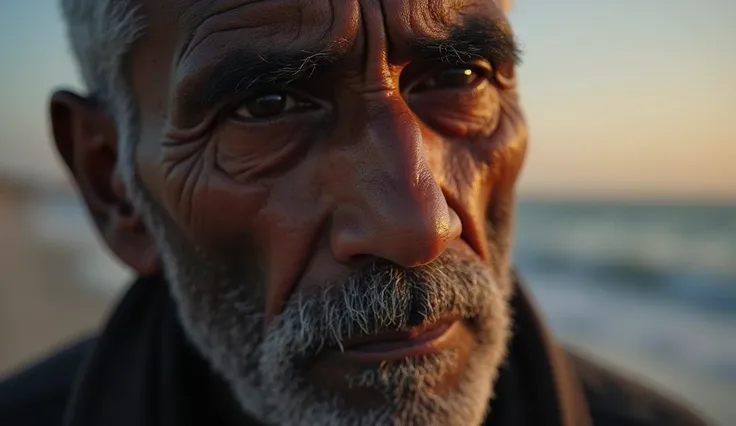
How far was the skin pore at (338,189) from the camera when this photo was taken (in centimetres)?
127

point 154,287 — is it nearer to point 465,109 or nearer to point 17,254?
Answer: point 465,109

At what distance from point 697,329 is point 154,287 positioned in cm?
862

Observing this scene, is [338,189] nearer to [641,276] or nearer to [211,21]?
[211,21]

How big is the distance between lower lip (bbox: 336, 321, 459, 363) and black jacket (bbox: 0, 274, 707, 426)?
534mm

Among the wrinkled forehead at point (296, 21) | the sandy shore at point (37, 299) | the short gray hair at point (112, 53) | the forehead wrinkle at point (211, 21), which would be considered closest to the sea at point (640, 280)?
the sandy shore at point (37, 299)

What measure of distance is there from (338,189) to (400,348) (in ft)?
1.14

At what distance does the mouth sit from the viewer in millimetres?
1317

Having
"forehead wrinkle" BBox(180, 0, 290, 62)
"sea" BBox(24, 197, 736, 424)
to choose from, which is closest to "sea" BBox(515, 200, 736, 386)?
"sea" BBox(24, 197, 736, 424)

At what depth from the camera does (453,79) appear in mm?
1474

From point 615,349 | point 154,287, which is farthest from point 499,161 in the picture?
point 615,349

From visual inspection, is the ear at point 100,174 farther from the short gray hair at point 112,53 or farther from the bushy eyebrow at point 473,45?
the bushy eyebrow at point 473,45

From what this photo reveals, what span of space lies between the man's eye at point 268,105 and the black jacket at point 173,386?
0.84 metres

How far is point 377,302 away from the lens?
1253 millimetres

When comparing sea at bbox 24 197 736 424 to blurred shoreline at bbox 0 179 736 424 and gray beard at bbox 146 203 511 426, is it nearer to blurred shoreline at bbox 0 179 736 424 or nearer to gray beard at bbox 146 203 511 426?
blurred shoreline at bbox 0 179 736 424
